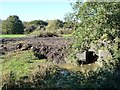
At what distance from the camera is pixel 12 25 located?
47469 millimetres

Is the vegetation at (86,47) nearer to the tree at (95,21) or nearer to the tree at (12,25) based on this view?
the tree at (95,21)

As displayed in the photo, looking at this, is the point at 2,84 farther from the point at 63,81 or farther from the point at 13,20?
the point at 13,20

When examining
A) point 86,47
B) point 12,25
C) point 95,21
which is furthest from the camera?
point 12,25

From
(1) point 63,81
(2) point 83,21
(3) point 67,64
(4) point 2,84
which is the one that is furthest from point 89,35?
(3) point 67,64

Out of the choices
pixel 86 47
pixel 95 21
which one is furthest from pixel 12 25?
pixel 95 21

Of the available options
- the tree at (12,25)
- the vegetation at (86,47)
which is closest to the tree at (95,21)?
the vegetation at (86,47)

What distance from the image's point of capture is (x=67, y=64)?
21297mm

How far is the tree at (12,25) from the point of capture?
43.5 metres

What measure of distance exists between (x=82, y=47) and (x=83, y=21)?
1.24 metres

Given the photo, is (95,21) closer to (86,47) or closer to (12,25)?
(86,47)

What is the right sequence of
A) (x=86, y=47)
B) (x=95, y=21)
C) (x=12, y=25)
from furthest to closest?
(x=12, y=25) → (x=86, y=47) → (x=95, y=21)

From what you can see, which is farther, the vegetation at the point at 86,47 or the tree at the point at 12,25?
A: the tree at the point at 12,25

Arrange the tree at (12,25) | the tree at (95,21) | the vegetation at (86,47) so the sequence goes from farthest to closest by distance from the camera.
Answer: the tree at (12,25)
the tree at (95,21)
the vegetation at (86,47)

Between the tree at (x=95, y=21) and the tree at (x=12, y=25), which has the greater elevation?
the tree at (x=12, y=25)
